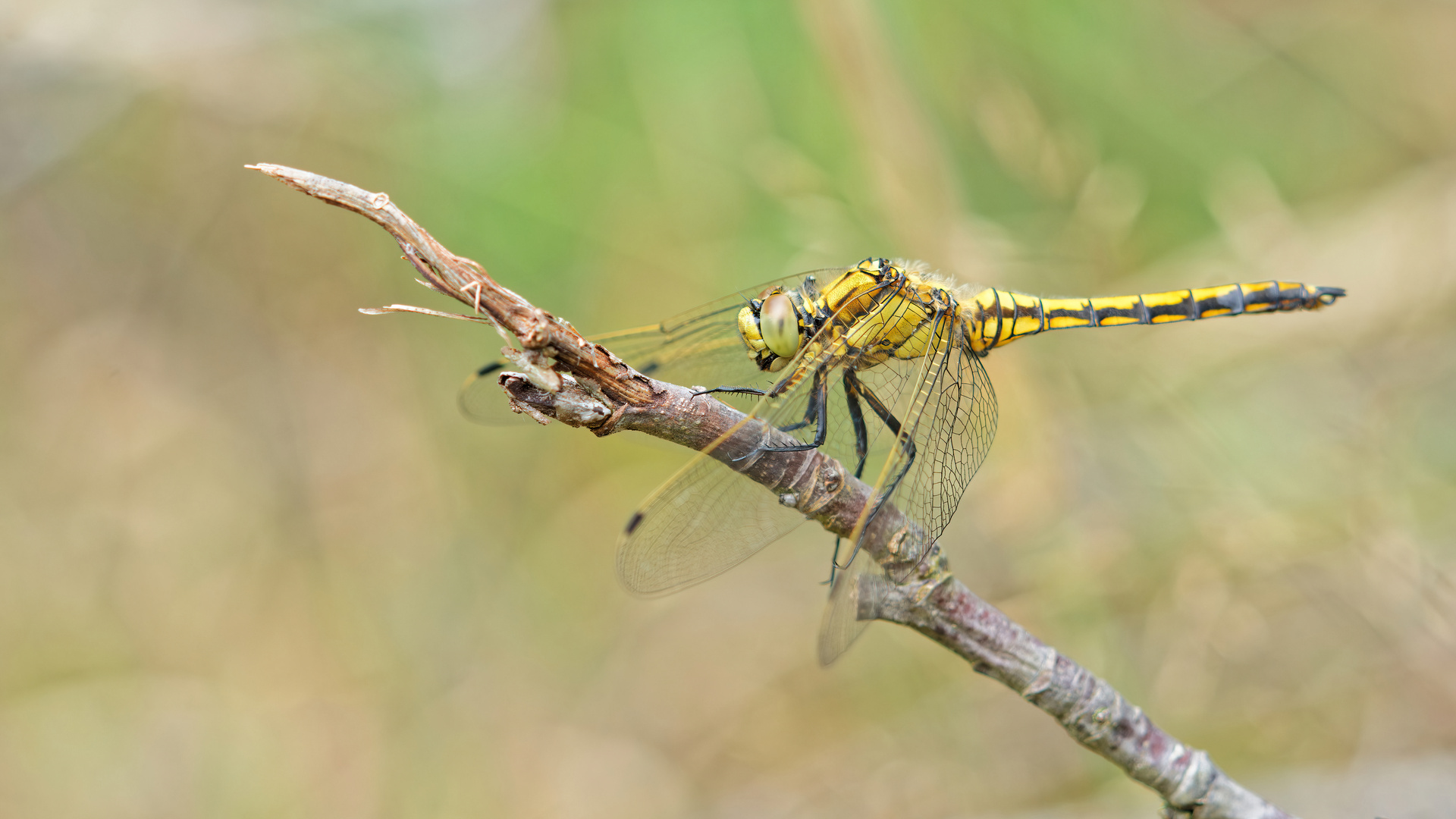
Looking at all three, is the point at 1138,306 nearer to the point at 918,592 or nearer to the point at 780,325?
the point at 780,325

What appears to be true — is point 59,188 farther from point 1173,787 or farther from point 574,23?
point 1173,787

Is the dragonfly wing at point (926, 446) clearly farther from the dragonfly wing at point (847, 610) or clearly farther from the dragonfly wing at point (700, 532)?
the dragonfly wing at point (700, 532)

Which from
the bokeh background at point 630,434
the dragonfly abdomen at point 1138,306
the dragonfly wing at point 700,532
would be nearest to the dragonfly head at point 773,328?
the dragonfly wing at point 700,532

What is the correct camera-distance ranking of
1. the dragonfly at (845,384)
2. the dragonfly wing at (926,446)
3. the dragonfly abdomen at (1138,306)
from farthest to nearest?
the dragonfly abdomen at (1138,306) → the dragonfly at (845,384) → the dragonfly wing at (926,446)

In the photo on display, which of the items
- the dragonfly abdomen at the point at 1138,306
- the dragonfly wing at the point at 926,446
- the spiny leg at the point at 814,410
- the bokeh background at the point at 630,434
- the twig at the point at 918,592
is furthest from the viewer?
the bokeh background at the point at 630,434

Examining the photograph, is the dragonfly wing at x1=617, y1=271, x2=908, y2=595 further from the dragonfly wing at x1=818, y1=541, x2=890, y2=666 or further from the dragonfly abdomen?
the dragonfly abdomen

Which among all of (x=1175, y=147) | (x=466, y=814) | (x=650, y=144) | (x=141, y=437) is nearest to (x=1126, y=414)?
(x=1175, y=147)
